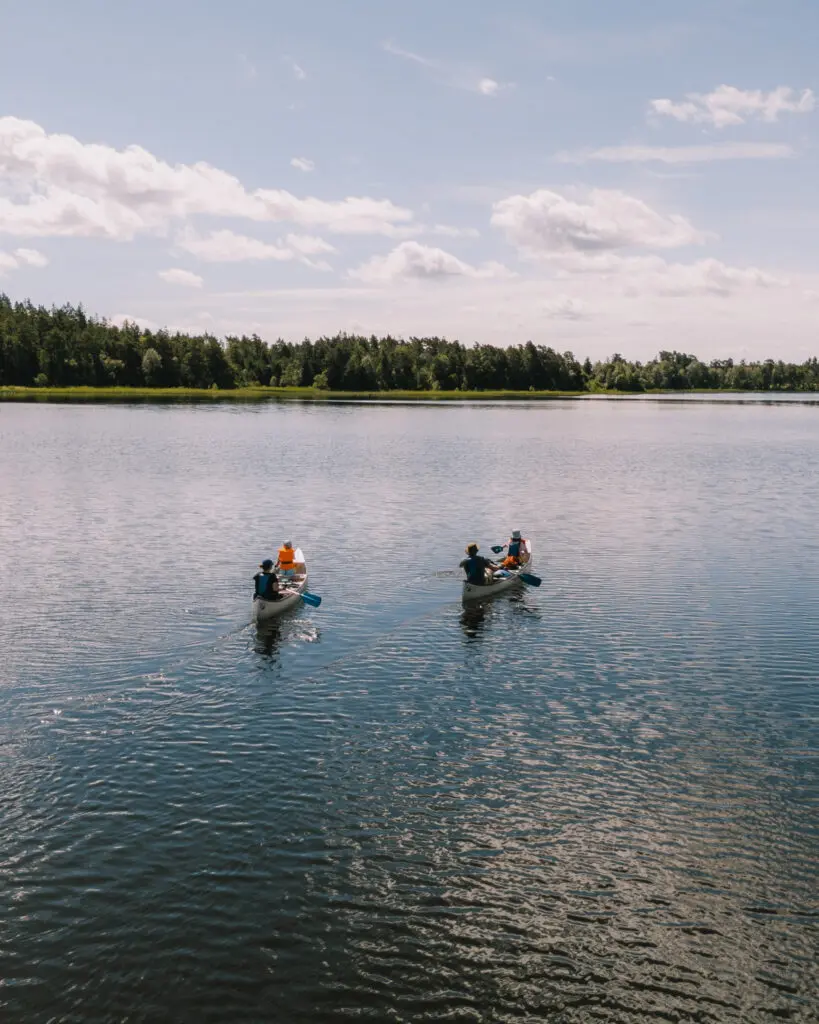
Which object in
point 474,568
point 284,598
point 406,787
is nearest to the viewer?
point 406,787

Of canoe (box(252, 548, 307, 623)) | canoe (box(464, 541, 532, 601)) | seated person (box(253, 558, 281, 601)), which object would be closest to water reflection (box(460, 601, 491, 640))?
canoe (box(464, 541, 532, 601))

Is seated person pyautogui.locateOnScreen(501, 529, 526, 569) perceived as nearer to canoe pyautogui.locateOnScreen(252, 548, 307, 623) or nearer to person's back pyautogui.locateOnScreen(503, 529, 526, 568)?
person's back pyautogui.locateOnScreen(503, 529, 526, 568)

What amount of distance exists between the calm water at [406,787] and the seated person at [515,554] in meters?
2.20

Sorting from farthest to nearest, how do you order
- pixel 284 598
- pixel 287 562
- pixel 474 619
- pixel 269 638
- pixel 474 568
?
pixel 287 562, pixel 474 568, pixel 474 619, pixel 284 598, pixel 269 638

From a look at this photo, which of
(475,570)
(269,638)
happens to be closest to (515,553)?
(475,570)

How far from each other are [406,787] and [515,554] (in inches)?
1043

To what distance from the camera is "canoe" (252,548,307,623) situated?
40.0 meters

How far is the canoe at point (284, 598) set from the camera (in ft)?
Answer: 131

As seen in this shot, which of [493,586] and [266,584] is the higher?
[266,584]

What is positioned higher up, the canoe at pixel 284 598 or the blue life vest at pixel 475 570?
the blue life vest at pixel 475 570

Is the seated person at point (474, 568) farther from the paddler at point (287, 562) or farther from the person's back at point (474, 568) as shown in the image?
the paddler at point (287, 562)

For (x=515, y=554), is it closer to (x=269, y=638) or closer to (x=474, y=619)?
(x=474, y=619)

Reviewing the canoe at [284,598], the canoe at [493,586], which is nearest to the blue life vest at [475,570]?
the canoe at [493,586]

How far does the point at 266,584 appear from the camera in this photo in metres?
40.3
